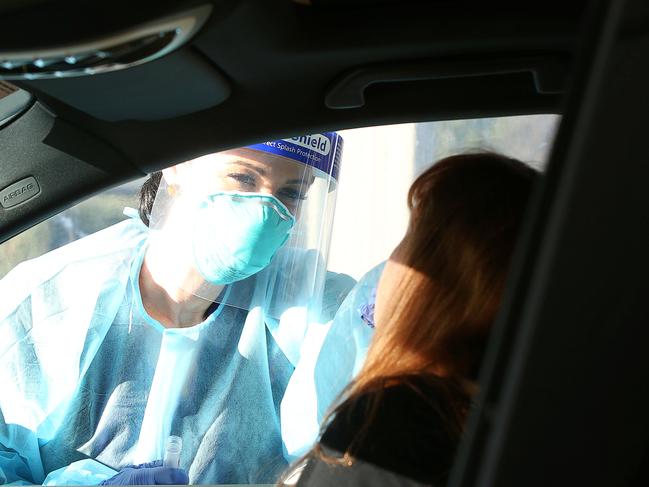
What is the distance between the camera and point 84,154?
1.01m

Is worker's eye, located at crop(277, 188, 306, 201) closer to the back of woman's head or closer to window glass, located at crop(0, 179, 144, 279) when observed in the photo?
window glass, located at crop(0, 179, 144, 279)

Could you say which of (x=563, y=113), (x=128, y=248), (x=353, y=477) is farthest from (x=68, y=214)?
(x=563, y=113)

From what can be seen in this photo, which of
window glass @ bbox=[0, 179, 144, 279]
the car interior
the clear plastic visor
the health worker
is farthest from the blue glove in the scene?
the car interior

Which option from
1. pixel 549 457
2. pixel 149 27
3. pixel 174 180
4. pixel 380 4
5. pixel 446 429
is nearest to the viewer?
pixel 549 457

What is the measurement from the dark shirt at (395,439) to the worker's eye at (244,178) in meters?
1.08

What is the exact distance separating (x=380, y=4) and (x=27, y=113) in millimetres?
502

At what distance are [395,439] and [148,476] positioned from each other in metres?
1.35

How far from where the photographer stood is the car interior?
0.40 m

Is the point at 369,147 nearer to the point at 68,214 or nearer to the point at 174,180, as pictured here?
the point at 174,180

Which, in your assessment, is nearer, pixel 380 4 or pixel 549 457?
pixel 549 457

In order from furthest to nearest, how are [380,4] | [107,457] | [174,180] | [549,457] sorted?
[107,457], [174,180], [380,4], [549,457]

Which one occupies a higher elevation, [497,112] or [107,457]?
[497,112]

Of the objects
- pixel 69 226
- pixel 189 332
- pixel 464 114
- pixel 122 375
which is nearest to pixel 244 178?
pixel 189 332

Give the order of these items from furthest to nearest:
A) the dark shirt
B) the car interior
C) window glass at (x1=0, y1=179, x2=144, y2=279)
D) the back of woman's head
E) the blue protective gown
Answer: window glass at (x1=0, y1=179, x2=144, y2=279), the blue protective gown, the back of woman's head, the dark shirt, the car interior
